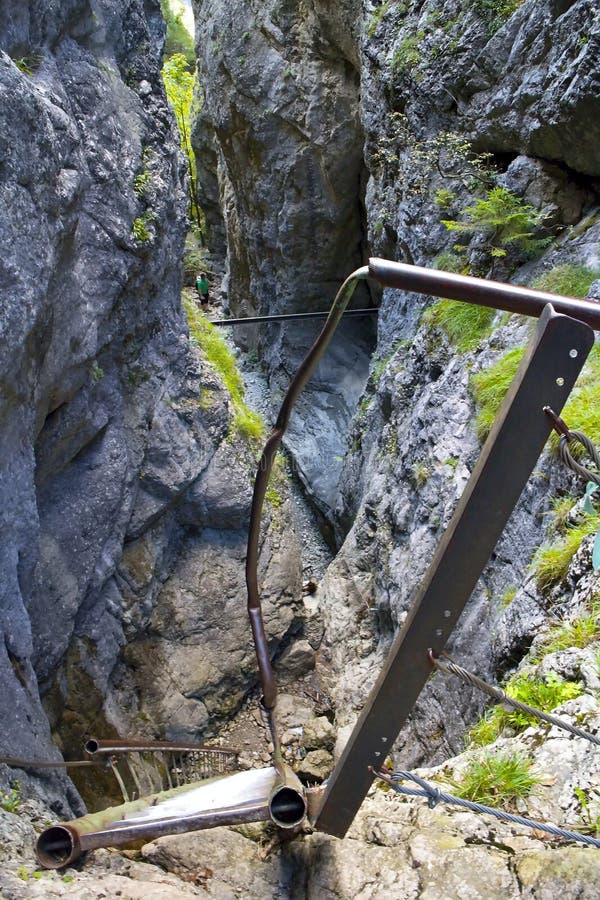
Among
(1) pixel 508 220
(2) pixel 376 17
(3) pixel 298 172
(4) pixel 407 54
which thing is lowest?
(1) pixel 508 220

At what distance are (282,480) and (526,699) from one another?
29.6 feet

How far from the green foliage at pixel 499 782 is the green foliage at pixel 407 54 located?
9.61 meters

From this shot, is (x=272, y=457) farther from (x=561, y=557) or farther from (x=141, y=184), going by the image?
(x=141, y=184)

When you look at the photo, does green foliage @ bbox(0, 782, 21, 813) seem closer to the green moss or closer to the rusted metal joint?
the green moss

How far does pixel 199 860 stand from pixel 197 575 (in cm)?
675

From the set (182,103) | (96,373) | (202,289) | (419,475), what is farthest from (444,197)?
(182,103)

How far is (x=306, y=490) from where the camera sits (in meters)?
13.4

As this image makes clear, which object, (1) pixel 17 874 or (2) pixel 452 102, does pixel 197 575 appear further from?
(2) pixel 452 102

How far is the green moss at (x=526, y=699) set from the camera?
8.48 feet

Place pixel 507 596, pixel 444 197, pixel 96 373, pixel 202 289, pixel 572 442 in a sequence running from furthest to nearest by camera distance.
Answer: pixel 202 289 < pixel 444 197 < pixel 96 373 < pixel 507 596 < pixel 572 442

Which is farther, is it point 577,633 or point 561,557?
point 561,557

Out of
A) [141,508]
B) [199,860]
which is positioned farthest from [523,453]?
[141,508]

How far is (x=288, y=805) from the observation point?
6.78ft

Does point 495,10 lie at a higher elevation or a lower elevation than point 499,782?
higher
